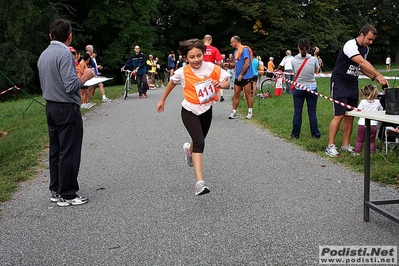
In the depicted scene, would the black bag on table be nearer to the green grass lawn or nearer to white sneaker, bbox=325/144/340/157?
the green grass lawn

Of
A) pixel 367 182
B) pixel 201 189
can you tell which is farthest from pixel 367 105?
pixel 201 189

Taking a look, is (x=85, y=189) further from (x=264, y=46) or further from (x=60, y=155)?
(x=264, y=46)

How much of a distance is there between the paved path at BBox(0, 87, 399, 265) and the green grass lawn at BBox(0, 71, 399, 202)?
249 millimetres

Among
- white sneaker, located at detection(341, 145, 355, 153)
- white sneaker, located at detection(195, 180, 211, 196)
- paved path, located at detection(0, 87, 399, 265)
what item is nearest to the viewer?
paved path, located at detection(0, 87, 399, 265)

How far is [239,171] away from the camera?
657cm

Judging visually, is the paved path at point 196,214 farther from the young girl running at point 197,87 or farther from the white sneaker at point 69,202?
the young girl running at point 197,87

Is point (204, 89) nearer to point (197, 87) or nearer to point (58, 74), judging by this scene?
point (197, 87)

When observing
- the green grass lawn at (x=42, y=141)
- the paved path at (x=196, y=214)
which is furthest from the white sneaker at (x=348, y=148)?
the paved path at (x=196, y=214)

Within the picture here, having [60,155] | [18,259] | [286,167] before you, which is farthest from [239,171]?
[18,259]

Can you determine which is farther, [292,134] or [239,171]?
[292,134]

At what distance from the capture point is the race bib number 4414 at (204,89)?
537 centimetres

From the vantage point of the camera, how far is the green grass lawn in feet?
20.7

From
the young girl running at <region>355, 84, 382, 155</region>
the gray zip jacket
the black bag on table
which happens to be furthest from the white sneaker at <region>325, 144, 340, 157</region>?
the gray zip jacket

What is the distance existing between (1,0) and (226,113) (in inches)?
574
